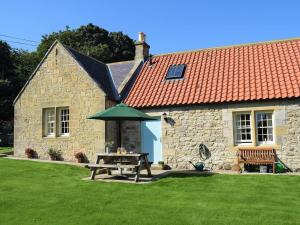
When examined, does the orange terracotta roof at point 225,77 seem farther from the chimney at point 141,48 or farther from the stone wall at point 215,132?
the chimney at point 141,48

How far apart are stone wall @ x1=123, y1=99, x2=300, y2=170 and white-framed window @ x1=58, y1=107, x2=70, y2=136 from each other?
14.5 ft

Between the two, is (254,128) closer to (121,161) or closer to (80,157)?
(121,161)

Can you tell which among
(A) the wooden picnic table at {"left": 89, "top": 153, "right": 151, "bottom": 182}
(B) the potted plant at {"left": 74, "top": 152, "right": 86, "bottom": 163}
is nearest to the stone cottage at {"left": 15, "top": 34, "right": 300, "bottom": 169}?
(B) the potted plant at {"left": 74, "top": 152, "right": 86, "bottom": 163}

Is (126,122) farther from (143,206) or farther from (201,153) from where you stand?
(143,206)

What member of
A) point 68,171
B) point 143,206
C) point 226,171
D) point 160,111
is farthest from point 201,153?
point 143,206

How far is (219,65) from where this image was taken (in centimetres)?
1744

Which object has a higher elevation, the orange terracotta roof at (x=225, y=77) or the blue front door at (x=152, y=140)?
the orange terracotta roof at (x=225, y=77)

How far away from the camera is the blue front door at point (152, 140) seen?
16078 mm

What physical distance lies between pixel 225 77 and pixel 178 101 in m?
2.70

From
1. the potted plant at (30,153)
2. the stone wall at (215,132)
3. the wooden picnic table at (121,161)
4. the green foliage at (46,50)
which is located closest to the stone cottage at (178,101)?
the stone wall at (215,132)

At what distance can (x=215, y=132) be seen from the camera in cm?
1495

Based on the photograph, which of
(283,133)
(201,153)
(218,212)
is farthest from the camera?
(201,153)

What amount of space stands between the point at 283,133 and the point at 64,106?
1066 cm

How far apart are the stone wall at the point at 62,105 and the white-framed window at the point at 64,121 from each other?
400 mm
